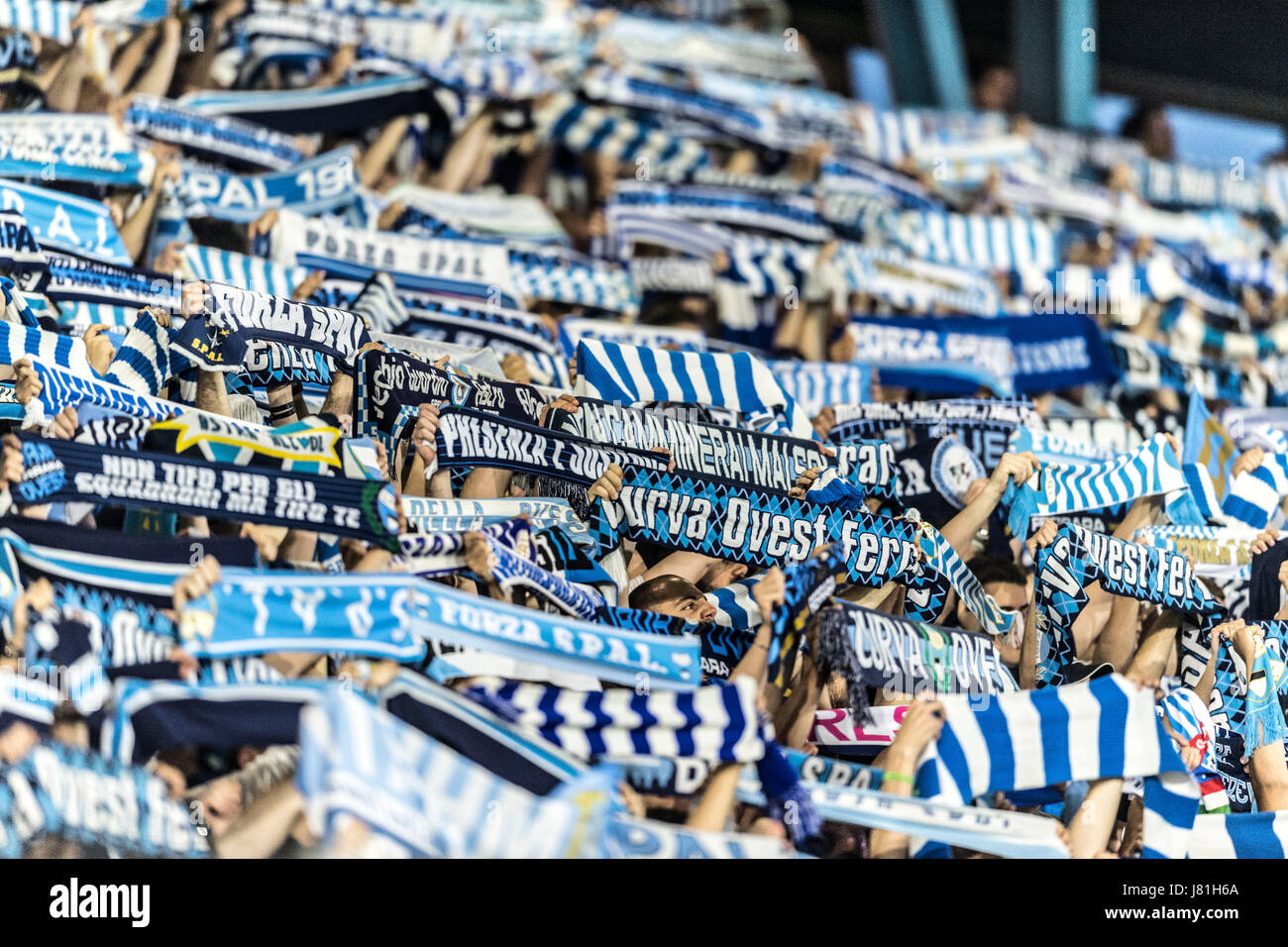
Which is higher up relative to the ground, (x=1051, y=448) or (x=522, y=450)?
(x=1051, y=448)

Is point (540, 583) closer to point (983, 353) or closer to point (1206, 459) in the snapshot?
point (1206, 459)

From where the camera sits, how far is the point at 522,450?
721 centimetres

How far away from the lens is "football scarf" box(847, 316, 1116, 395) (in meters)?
10.5

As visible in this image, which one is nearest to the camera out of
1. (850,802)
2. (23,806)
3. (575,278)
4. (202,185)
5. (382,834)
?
(382,834)

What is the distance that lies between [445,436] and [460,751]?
76.1 inches

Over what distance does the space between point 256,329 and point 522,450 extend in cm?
139

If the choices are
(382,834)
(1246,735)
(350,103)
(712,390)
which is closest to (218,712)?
(382,834)

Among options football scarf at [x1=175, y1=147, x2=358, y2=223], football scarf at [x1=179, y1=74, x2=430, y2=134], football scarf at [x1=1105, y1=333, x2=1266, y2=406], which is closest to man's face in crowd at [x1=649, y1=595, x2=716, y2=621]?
football scarf at [x1=175, y1=147, x2=358, y2=223]

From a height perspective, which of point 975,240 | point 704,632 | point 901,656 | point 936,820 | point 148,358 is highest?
point 975,240

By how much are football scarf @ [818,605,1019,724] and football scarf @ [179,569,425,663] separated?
1.72m

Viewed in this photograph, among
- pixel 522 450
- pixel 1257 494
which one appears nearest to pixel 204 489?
pixel 522 450

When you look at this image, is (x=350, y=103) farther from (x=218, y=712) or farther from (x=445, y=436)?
(x=218, y=712)

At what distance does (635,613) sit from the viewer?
6.53 m

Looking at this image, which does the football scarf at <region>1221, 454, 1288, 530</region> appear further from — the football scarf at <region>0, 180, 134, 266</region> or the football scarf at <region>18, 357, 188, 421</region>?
the football scarf at <region>0, 180, 134, 266</region>
